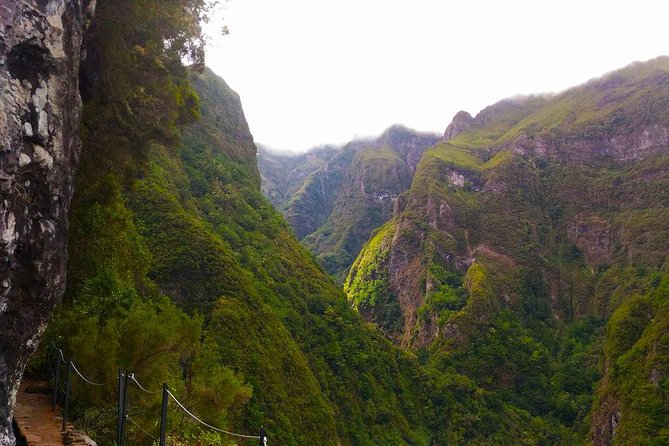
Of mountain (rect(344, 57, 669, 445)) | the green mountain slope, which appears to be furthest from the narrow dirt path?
mountain (rect(344, 57, 669, 445))

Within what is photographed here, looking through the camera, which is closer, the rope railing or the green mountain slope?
the rope railing

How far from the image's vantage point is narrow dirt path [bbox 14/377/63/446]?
10.7 metres

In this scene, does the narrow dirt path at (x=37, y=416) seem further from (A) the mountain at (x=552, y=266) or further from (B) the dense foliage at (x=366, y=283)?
(A) the mountain at (x=552, y=266)

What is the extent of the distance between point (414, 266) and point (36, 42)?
124761mm

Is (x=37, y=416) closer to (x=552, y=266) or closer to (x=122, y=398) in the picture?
(x=122, y=398)

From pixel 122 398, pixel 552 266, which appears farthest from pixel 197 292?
pixel 552 266

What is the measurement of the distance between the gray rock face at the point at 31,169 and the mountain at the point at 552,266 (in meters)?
74.9

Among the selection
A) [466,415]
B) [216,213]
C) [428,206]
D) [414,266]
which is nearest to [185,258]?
[216,213]

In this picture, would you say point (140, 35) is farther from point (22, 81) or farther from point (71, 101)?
point (22, 81)

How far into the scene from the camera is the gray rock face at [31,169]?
9.34 meters

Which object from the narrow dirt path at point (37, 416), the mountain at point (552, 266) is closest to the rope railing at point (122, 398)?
the narrow dirt path at point (37, 416)

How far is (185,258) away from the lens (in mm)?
44938

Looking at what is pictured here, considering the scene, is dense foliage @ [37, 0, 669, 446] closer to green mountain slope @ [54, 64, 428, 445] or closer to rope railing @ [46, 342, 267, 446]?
green mountain slope @ [54, 64, 428, 445]

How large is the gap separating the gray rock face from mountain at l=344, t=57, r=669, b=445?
246 feet
